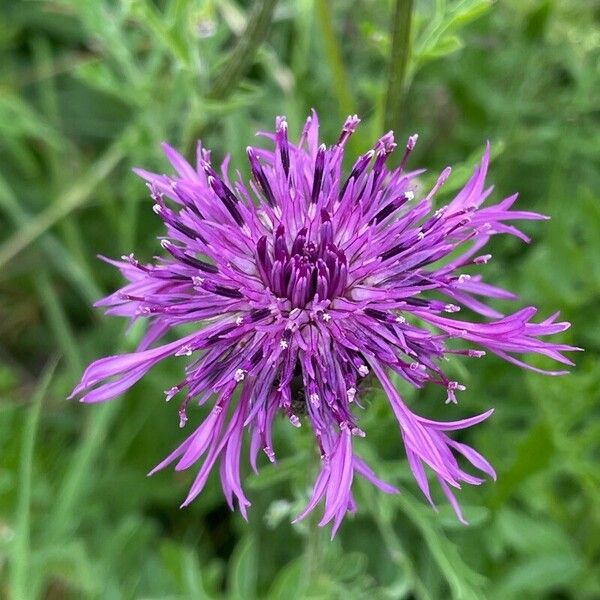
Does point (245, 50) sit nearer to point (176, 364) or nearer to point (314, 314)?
point (314, 314)

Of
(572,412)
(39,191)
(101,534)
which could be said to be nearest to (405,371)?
(572,412)

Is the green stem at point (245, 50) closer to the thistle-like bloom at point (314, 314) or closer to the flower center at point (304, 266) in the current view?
the thistle-like bloom at point (314, 314)

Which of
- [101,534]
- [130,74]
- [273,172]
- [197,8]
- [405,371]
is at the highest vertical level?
[197,8]

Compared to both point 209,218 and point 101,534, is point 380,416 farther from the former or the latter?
point 101,534

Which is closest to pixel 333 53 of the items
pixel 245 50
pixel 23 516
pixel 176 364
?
pixel 245 50

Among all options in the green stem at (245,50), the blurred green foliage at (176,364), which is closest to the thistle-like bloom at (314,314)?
the blurred green foliage at (176,364)

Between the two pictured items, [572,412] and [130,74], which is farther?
[130,74]

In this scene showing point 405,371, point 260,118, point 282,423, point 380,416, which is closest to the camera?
point 405,371
